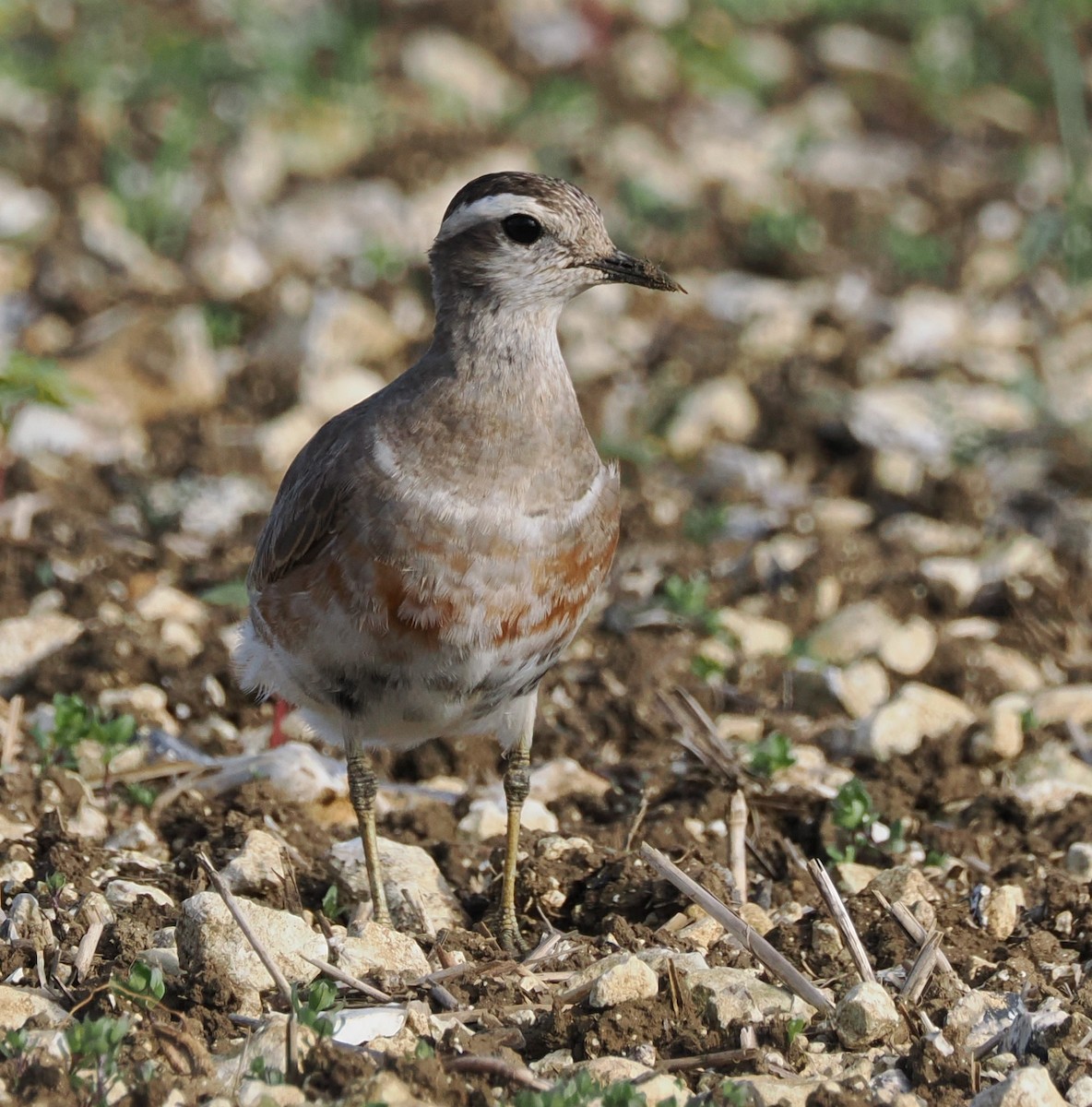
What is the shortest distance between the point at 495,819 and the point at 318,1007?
166cm

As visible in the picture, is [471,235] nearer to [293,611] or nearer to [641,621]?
[293,611]

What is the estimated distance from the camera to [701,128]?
Answer: 36.8ft

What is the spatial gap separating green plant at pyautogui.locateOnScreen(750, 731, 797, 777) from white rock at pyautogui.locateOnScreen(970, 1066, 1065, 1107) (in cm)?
179

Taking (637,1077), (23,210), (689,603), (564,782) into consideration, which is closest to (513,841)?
(564,782)

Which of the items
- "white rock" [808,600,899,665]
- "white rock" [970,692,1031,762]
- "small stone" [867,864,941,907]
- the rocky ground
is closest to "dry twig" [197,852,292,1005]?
the rocky ground

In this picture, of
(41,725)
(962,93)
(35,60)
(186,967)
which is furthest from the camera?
(962,93)

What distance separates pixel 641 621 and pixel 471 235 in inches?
81.9

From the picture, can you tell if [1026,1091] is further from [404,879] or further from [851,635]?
[851,635]

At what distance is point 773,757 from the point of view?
5.73 metres

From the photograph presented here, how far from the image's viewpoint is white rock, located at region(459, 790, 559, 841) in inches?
226

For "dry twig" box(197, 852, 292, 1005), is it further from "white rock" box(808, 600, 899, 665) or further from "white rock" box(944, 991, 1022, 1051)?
"white rock" box(808, 600, 899, 665)

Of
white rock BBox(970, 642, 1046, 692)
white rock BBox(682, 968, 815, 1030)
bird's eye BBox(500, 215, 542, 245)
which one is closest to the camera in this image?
white rock BBox(682, 968, 815, 1030)

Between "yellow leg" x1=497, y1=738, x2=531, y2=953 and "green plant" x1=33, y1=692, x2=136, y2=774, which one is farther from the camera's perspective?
"green plant" x1=33, y1=692, x2=136, y2=774

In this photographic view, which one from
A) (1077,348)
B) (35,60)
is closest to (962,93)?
(1077,348)
